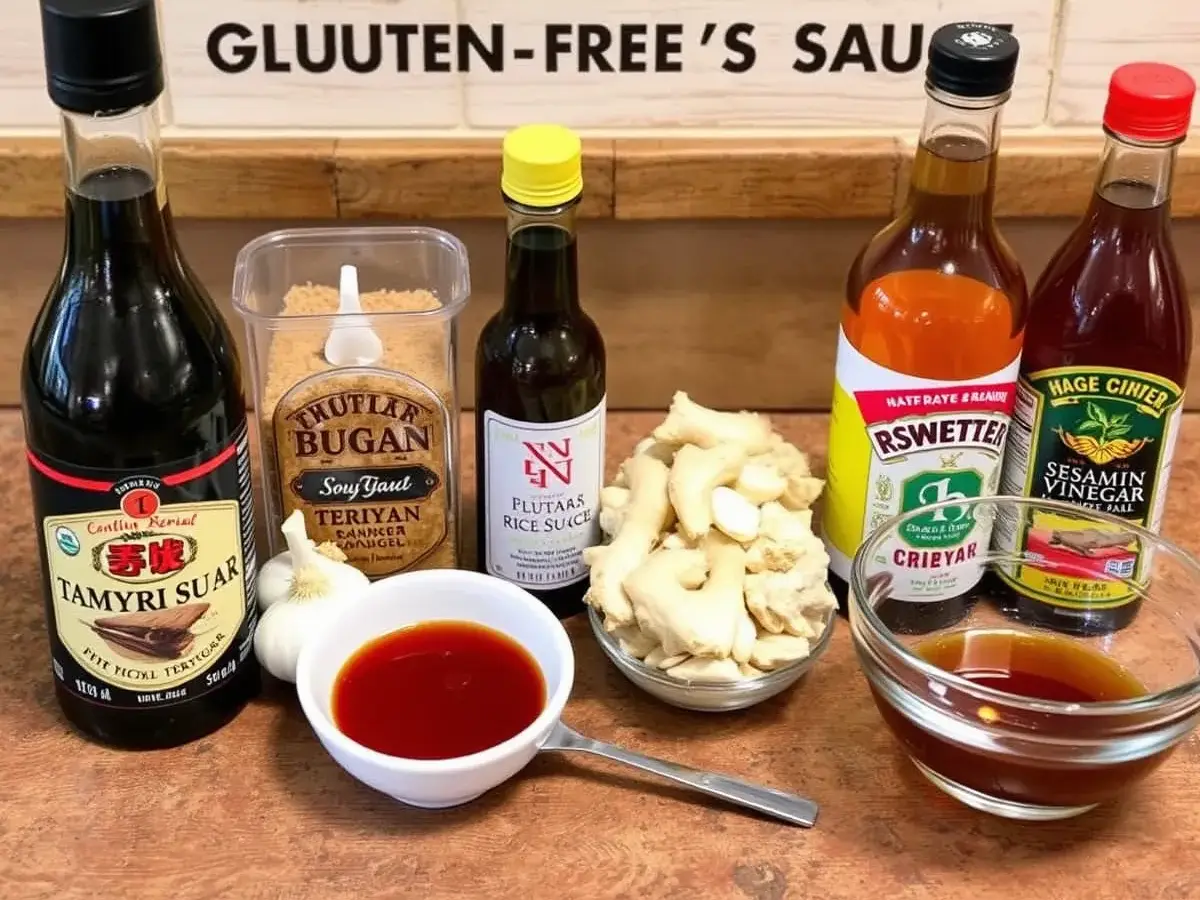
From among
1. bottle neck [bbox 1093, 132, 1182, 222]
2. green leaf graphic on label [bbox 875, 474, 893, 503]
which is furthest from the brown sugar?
bottle neck [bbox 1093, 132, 1182, 222]

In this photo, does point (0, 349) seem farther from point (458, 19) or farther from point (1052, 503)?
point (1052, 503)

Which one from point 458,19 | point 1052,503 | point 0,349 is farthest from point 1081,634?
point 0,349

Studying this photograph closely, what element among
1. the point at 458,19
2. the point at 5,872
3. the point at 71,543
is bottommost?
the point at 5,872

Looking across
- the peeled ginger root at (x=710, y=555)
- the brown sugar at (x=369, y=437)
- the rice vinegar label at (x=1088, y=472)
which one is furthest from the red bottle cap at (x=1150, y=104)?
the brown sugar at (x=369, y=437)

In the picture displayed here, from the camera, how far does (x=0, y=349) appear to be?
96cm

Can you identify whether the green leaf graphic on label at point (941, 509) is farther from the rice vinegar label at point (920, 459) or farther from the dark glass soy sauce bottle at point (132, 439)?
the dark glass soy sauce bottle at point (132, 439)

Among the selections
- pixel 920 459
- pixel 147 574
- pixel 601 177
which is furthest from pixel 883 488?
pixel 147 574

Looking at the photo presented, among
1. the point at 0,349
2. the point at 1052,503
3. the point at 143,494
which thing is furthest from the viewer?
the point at 0,349

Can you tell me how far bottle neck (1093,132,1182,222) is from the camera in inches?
29.5

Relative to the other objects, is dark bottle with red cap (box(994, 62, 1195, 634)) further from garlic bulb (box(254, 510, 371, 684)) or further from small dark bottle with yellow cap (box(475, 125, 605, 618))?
garlic bulb (box(254, 510, 371, 684))

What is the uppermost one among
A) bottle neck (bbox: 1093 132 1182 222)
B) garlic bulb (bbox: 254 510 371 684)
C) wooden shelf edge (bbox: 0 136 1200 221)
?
bottle neck (bbox: 1093 132 1182 222)

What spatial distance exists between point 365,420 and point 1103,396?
14.4 inches

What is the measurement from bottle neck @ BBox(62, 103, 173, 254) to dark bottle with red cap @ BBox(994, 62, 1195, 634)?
0.43 m

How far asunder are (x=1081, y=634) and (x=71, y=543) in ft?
1.63
